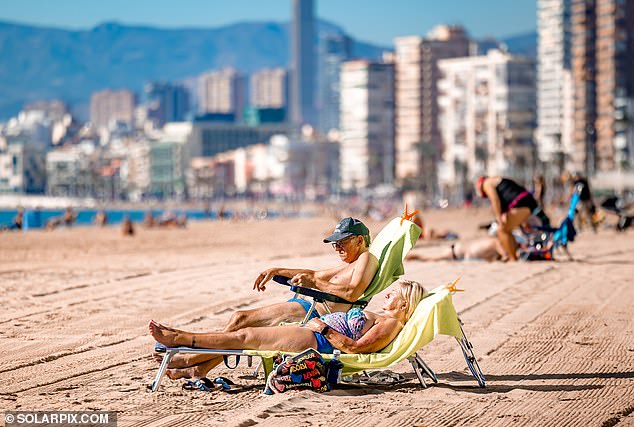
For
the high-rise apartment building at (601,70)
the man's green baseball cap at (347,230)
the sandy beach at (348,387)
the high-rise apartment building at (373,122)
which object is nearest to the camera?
the sandy beach at (348,387)

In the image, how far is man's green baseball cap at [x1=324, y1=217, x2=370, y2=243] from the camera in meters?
8.12

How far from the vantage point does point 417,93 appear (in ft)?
510

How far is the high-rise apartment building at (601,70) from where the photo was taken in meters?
120

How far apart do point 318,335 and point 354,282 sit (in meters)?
0.60

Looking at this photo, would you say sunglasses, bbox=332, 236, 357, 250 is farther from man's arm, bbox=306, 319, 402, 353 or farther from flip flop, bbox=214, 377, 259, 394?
flip flop, bbox=214, 377, 259, 394

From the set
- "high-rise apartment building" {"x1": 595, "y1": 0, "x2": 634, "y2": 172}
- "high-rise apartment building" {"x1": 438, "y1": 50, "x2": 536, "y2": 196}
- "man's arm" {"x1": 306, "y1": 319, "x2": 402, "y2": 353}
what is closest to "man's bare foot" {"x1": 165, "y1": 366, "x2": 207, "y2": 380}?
"man's arm" {"x1": 306, "y1": 319, "x2": 402, "y2": 353}

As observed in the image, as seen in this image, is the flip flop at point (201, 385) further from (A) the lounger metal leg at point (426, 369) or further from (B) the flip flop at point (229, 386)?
(A) the lounger metal leg at point (426, 369)

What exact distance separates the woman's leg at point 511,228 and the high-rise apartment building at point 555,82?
108168 mm

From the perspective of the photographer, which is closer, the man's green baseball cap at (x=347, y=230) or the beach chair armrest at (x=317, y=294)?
the beach chair armrest at (x=317, y=294)

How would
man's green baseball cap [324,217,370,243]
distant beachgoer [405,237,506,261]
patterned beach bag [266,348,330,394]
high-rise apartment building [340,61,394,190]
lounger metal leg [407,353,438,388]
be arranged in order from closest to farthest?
patterned beach bag [266,348,330,394] → lounger metal leg [407,353,438,388] → man's green baseball cap [324,217,370,243] → distant beachgoer [405,237,506,261] → high-rise apartment building [340,61,394,190]

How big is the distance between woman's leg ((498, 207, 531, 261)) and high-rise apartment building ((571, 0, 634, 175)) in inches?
4084

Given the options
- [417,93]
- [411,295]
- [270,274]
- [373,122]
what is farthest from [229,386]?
[373,122]

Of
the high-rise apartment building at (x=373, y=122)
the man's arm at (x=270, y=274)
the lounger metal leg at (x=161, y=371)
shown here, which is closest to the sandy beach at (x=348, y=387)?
the lounger metal leg at (x=161, y=371)

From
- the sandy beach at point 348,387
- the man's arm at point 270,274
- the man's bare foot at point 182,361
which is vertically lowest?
the sandy beach at point 348,387
